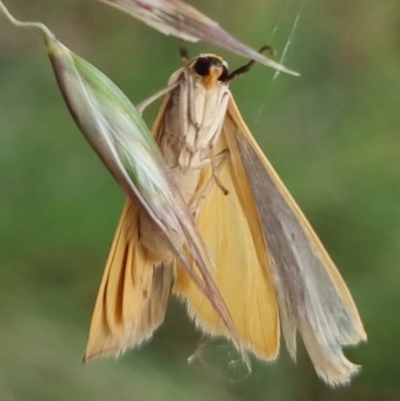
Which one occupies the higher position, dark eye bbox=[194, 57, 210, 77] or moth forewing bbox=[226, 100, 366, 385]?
dark eye bbox=[194, 57, 210, 77]

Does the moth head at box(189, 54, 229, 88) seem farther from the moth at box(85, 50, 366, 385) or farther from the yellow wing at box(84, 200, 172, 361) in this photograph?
the yellow wing at box(84, 200, 172, 361)

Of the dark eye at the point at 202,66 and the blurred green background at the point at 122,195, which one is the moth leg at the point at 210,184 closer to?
the dark eye at the point at 202,66

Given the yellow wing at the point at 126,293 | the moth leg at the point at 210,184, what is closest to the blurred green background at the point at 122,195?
the yellow wing at the point at 126,293

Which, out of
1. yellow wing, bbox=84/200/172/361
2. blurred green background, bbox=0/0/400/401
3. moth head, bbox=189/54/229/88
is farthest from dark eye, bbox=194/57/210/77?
blurred green background, bbox=0/0/400/401

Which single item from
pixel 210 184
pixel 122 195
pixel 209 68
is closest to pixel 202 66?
pixel 209 68

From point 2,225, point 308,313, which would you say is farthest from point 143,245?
point 2,225

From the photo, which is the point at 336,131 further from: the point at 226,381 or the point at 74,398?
the point at 74,398

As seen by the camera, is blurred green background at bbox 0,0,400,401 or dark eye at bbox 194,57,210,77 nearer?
dark eye at bbox 194,57,210,77

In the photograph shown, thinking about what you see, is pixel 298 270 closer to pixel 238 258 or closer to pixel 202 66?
pixel 238 258
